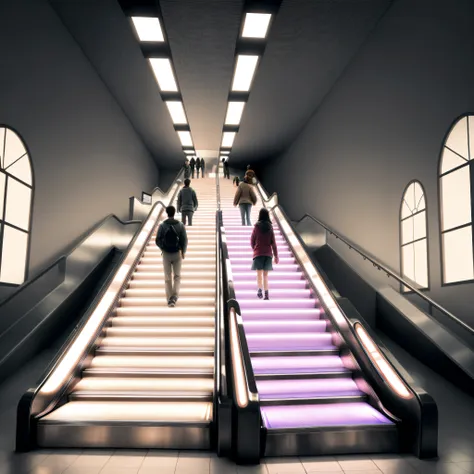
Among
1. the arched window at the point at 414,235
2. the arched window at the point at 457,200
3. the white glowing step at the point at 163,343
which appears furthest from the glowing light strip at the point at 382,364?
the arched window at the point at 414,235

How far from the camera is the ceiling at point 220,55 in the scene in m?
10.2

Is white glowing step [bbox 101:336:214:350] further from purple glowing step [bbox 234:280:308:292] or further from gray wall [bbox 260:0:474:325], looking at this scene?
gray wall [bbox 260:0:474:325]

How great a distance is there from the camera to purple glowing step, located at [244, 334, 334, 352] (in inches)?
246

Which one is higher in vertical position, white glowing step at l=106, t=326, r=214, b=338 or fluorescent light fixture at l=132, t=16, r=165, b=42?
fluorescent light fixture at l=132, t=16, r=165, b=42

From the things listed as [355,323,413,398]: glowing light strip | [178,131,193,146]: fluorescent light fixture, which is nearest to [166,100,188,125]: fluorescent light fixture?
[178,131,193,146]: fluorescent light fixture

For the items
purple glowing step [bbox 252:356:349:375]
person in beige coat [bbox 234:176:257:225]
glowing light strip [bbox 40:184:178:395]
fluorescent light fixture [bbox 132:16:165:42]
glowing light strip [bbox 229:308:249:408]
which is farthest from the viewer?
person in beige coat [bbox 234:176:257:225]

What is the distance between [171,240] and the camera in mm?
7398

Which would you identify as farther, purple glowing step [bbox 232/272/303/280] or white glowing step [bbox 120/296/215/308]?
purple glowing step [bbox 232/272/303/280]

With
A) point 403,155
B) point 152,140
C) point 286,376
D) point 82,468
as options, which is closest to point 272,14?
point 403,155

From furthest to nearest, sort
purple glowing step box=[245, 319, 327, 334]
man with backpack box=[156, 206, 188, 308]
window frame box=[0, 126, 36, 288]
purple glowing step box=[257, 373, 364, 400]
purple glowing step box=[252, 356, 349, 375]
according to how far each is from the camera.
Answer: window frame box=[0, 126, 36, 288], man with backpack box=[156, 206, 188, 308], purple glowing step box=[245, 319, 327, 334], purple glowing step box=[252, 356, 349, 375], purple glowing step box=[257, 373, 364, 400]

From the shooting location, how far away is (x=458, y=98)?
24.3 feet

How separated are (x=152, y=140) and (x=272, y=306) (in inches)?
635

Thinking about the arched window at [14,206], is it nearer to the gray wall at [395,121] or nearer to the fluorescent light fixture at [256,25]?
the fluorescent light fixture at [256,25]

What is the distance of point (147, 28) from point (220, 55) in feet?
7.22
